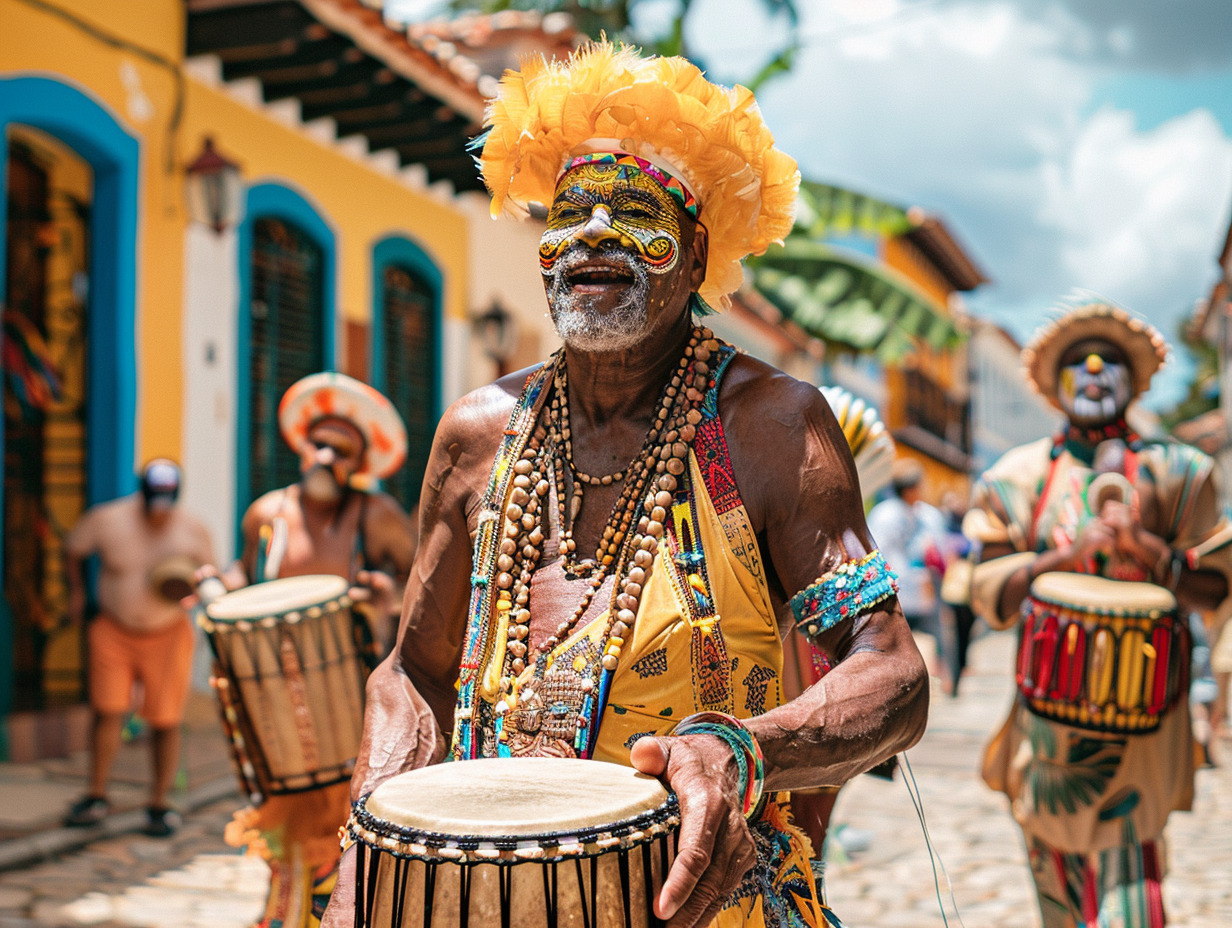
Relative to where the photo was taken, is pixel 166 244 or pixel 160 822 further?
pixel 166 244

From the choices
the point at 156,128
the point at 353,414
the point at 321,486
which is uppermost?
the point at 156,128

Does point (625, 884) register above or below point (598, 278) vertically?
below

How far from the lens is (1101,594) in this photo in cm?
475

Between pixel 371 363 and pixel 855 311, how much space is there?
674cm

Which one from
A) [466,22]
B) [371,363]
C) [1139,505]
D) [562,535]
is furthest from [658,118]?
[466,22]

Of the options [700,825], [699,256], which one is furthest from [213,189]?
[700,825]

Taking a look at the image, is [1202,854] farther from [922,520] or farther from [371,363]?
[371,363]

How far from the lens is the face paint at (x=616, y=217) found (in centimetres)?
237

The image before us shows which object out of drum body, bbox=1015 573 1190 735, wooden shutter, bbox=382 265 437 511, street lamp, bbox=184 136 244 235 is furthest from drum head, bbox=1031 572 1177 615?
wooden shutter, bbox=382 265 437 511

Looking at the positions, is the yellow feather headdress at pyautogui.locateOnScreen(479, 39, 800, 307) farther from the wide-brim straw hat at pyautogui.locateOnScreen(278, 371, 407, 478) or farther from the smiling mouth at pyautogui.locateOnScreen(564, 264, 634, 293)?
the wide-brim straw hat at pyautogui.locateOnScreen(278, 371, 407, 478)

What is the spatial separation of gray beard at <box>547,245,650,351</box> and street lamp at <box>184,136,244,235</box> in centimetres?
761

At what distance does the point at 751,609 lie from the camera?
222 centimetres

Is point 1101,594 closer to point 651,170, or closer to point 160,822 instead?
point 651,170

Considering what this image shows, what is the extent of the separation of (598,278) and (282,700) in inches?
104
